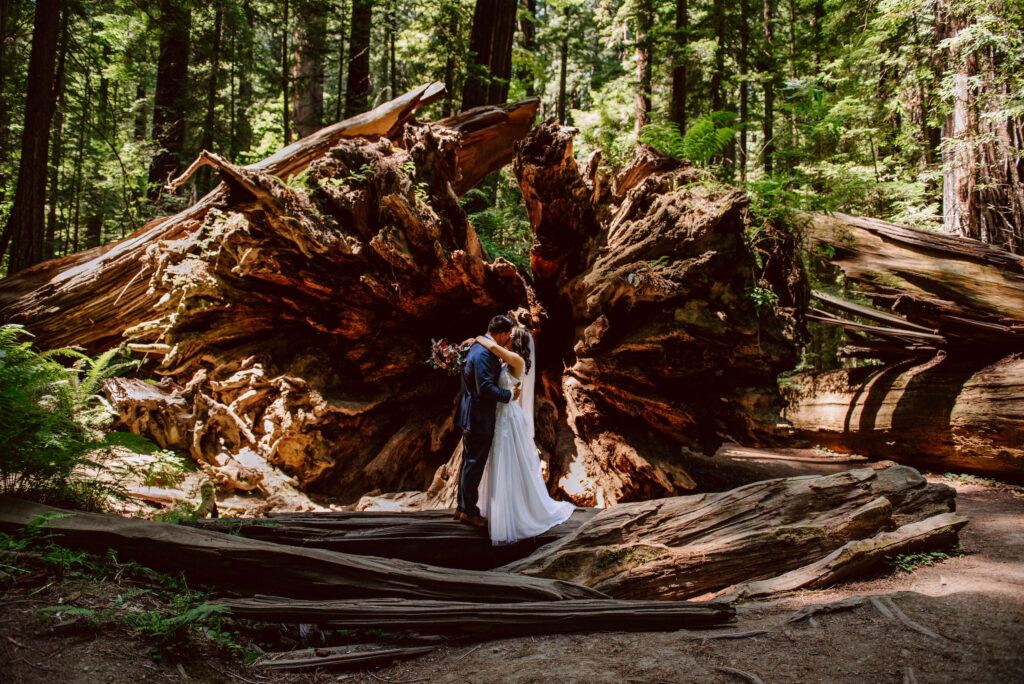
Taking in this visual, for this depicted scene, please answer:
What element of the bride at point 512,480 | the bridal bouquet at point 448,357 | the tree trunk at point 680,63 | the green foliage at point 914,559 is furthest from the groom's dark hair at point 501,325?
the tree trunk at point 680,63

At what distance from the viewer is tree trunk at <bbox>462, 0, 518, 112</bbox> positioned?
11133 mm

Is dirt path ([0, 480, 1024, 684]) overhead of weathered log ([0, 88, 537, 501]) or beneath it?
beneath

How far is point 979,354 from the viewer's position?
7.53 metres

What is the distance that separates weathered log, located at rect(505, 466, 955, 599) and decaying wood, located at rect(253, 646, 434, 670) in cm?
169

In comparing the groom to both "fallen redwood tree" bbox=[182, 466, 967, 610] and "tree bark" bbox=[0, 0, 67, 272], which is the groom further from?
"tree bark" bbox=[0, 0, 67, 272]

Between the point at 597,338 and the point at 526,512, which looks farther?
the point at 597,338

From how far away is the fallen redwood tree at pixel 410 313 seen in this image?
660 centimetres

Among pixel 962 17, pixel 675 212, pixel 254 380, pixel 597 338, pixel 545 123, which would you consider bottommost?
pixel 254 380

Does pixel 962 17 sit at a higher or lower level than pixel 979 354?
higher

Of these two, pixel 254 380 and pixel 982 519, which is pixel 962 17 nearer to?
pixel 982 519

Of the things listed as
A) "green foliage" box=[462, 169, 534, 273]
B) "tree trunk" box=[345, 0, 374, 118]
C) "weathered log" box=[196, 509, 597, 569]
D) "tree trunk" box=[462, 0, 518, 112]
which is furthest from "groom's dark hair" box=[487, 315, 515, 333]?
"tree trunk" box=[345, 0, 374, 118]

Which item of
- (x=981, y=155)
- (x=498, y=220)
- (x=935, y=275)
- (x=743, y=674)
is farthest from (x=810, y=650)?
(x=498, y=220)

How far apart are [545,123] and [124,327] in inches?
269

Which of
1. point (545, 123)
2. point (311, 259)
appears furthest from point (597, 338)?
point (311, 259)
